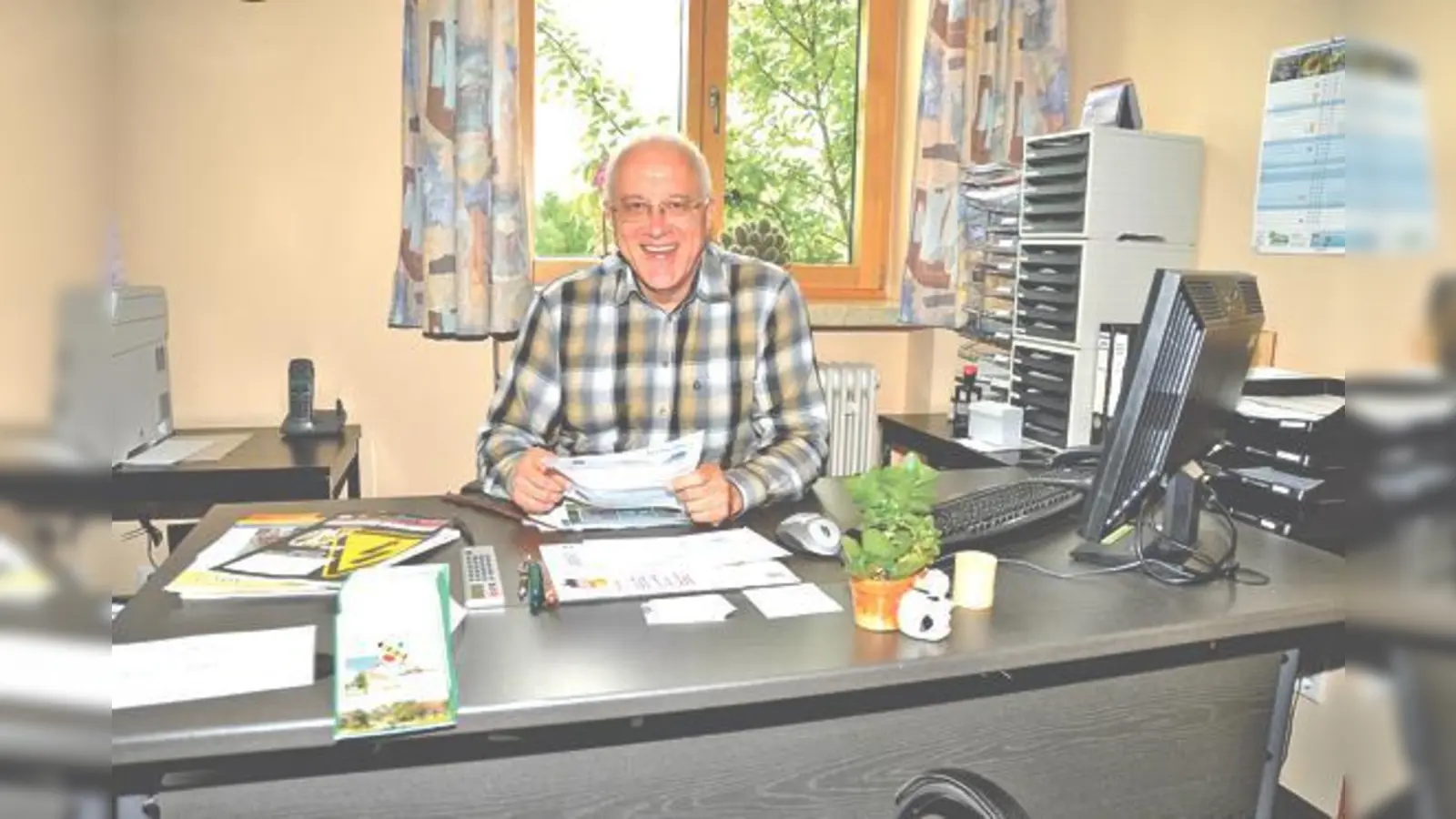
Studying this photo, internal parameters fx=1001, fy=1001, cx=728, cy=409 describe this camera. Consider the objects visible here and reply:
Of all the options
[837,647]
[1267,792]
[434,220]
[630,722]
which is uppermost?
[434,220]

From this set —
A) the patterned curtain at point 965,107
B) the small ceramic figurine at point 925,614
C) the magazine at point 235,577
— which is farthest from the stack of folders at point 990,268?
the magazine at point 235,577

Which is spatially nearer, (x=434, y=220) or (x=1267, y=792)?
(x=1267, y=792)

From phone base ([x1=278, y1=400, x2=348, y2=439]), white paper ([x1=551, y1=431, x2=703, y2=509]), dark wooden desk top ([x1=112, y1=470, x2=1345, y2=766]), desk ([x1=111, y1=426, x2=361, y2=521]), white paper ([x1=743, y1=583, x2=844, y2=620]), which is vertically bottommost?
desk ([x1=111, y1=426, x2=361, y2=521])

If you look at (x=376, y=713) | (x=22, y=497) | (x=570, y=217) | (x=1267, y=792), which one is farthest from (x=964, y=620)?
(x=570, y=217)

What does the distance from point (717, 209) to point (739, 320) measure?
143 centimetres

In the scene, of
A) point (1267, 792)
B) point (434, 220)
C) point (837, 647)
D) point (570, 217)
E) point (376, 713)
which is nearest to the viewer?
point (376, 713)

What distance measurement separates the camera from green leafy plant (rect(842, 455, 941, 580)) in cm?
111

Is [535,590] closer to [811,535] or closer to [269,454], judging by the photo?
[811,535]

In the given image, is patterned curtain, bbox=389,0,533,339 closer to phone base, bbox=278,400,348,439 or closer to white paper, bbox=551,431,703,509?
phone base, bbox=278,400,348,439

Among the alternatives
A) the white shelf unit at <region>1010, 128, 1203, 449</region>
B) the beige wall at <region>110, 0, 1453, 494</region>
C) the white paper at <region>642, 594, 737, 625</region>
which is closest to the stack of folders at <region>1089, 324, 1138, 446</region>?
the white shelf unit at <region>1010, 128, 1203, 449</region>

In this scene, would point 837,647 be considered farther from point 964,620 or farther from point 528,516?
point 528,516

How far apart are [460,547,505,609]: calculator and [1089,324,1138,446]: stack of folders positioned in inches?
61.1

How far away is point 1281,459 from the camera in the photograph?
1721mm

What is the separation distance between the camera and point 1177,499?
145 cm
